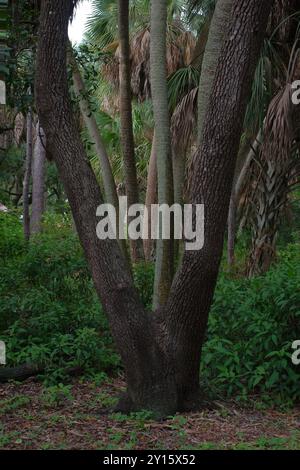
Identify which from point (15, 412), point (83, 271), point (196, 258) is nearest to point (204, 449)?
point (196, 258)

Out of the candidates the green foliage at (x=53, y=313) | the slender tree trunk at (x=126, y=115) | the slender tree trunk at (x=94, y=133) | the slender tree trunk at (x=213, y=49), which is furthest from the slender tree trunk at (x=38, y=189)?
the slender tree trunk at (x=213, y=49)

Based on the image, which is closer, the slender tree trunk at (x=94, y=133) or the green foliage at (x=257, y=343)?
the green foliage at (x=257, y=343)

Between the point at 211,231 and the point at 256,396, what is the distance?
1.91 meters

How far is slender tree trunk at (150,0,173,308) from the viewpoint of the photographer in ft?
29.2

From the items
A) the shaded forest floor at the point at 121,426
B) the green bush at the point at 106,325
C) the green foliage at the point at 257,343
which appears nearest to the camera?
the shaded forest floor at the point at 121,426

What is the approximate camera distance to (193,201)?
6.34 metres

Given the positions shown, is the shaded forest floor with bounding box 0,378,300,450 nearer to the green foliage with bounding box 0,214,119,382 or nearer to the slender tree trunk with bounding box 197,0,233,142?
the green foliage with bounding box 0,214,119,382

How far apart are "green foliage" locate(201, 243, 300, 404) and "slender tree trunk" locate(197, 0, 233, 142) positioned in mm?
1892

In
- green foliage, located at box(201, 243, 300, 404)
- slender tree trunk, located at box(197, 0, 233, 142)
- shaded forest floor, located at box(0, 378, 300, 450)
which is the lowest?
shaded forest floor, located at box(0, 378, 300, 450)

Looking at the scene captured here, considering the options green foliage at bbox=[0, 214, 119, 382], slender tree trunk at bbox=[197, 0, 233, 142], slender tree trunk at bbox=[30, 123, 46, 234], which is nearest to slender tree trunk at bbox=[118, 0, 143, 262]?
green foliage at bbox=[0, 214, 119, 382]

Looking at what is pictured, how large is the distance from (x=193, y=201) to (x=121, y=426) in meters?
1.98

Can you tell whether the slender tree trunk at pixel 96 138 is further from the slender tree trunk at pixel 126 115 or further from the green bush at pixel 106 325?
the green bush at pixel 106 325

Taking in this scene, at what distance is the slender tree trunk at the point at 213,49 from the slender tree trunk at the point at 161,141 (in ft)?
3.48

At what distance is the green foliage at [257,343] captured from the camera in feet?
23.0
